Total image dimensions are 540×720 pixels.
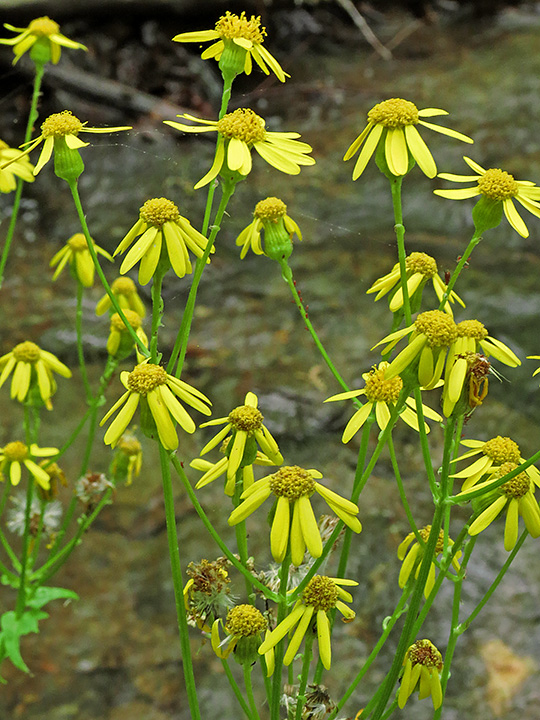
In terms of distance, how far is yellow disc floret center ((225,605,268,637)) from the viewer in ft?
2.35

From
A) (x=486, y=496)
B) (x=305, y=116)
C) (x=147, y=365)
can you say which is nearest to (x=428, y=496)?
(x=486, y=496)

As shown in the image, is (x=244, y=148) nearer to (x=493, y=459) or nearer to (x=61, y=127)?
(x=61, y=127)

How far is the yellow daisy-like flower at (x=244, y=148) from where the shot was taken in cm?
68

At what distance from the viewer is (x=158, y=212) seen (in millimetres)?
697

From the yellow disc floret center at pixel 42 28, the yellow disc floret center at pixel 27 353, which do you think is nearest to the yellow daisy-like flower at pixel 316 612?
the yellow disc floret center at pixel 27 353

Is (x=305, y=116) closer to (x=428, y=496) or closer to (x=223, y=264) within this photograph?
(x=223, y=264)

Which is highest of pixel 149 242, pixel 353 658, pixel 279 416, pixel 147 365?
pixel 279 416

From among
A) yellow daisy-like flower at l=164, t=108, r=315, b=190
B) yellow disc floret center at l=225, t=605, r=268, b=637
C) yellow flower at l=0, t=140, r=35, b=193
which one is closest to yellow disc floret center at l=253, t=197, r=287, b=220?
yellow daisy-like flower at l=164, t=108, r=315, b=190

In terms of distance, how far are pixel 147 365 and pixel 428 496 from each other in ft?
3.66

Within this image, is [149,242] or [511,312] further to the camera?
[511,312]

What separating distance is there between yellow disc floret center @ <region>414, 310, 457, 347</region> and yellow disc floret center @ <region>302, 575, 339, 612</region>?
0.26 meters

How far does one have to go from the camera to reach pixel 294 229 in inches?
34.6

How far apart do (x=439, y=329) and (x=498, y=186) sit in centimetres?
20

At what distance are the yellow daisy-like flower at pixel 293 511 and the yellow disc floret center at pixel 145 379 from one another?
0.13 metres
